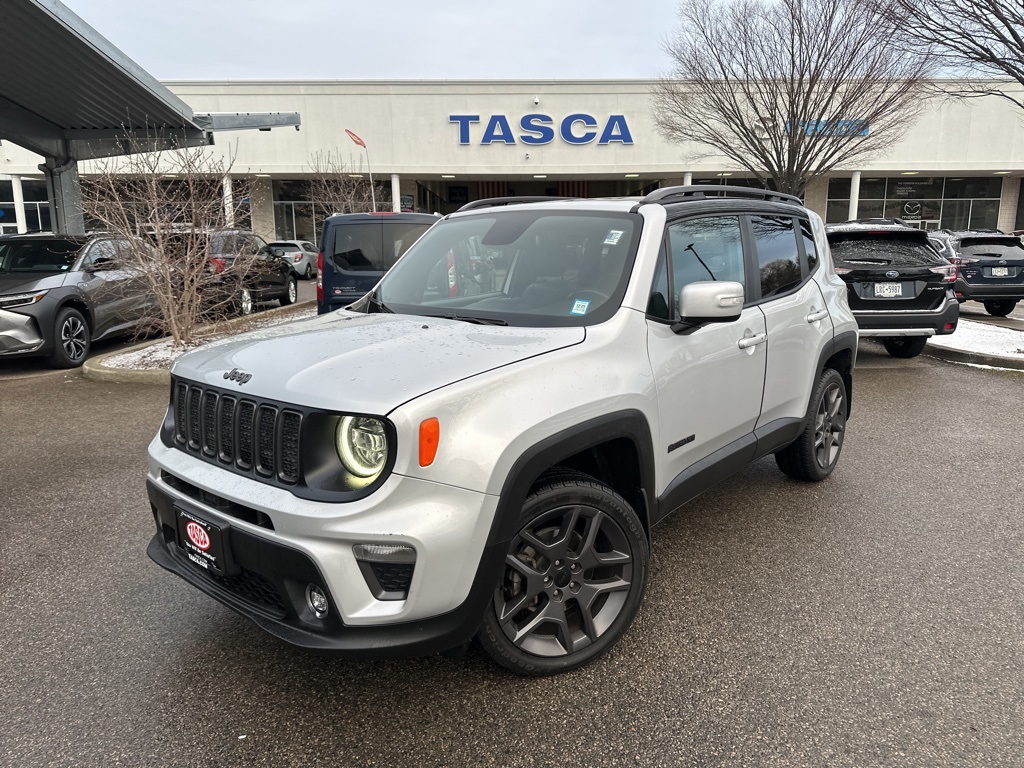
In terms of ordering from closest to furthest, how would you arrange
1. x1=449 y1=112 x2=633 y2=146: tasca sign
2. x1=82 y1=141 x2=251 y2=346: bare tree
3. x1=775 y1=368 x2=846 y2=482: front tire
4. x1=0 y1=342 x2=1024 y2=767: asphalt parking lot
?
x1=0 y1=342 x2=1024 y2=767: asphalt parking lot < x1=775 y1=368 x2=846 y2=482: front tire < x1=82 y1=141 x2=251 y2=346: bare tree < x1=449 y1=112 x2=633 y2=146: tasca sign

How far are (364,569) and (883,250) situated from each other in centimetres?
835

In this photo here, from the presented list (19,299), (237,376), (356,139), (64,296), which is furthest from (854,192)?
(237,376)

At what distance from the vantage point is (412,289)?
3703 millimetres

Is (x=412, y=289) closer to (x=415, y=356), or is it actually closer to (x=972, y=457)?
(x=415, y=356)

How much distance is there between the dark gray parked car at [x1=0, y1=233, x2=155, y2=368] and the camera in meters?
8.49

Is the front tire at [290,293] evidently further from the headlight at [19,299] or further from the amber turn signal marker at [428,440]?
the amber turn signal marker at [428,440]

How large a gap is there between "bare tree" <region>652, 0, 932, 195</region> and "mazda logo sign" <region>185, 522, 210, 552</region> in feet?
43.7

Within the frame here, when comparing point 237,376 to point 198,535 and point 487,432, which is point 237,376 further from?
point 487,432

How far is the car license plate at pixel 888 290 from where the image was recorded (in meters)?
8.28

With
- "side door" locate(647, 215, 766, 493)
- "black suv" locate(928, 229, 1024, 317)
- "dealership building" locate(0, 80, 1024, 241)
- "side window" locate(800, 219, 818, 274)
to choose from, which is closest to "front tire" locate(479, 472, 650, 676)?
"side door" locate(647, 215, 766, 493)

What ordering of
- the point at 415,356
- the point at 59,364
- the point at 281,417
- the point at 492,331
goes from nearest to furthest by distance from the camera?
the point at 281,417
the point at 415,356
the point at 492,331
the point at 59,364

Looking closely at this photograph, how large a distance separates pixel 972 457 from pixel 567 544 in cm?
429

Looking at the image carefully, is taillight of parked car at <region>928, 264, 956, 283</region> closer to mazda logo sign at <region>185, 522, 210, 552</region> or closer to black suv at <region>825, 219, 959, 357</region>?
black suv at <region>825, 219, 959, 357</region>

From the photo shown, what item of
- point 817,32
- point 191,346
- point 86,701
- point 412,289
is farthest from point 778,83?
point 86,701
